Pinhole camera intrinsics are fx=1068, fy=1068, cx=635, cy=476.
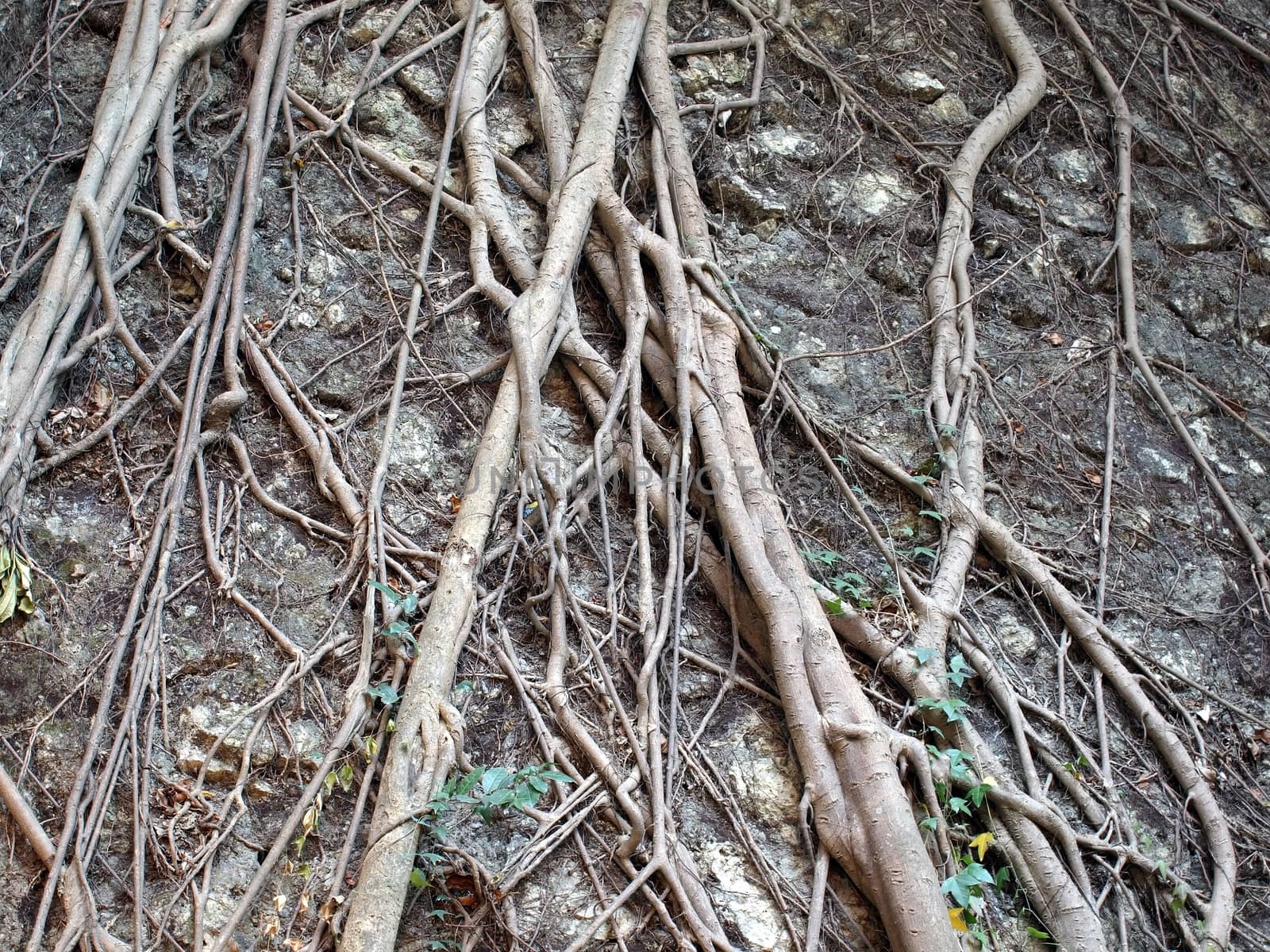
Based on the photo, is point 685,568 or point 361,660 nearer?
point 361,660

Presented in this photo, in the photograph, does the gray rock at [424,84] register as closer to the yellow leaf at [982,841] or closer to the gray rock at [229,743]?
the gray rock at [229,743]

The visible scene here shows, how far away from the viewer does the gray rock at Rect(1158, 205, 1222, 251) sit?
4348 mm

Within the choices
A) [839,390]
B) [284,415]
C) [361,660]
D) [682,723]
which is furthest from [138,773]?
[839,390]

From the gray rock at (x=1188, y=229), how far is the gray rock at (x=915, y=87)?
1058mm

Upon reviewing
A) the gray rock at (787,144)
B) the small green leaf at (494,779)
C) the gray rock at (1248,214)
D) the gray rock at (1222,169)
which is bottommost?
the gray rock at (1248,214)

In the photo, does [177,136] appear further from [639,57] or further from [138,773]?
[138,773]

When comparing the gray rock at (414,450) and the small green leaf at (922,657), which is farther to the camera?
the gray rock at (414,450)

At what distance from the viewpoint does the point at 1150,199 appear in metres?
4.45

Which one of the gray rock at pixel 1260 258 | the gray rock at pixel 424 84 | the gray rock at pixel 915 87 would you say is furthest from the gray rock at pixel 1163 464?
the gray rock at pixel 424 84

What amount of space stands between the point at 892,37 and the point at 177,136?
2.96 metres

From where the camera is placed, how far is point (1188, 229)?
439 cm

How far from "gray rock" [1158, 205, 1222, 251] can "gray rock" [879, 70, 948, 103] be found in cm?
106

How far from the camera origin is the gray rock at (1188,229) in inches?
171

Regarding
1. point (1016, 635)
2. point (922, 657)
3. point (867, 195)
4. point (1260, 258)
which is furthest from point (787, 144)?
point (922, 657)
